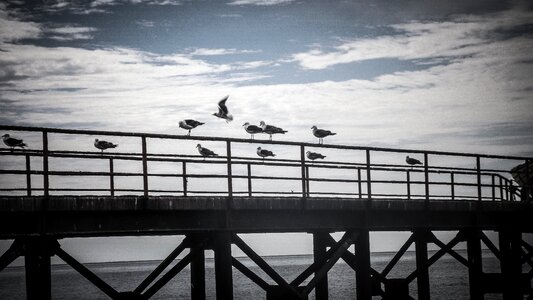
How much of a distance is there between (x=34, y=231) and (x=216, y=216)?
3575 mm

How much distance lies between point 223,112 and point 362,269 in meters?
7.19

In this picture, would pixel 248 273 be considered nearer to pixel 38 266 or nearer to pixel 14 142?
pixel 38 266

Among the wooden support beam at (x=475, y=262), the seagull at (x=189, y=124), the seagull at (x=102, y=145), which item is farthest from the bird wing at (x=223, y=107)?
the wooden support beam at (x=475, y=262)

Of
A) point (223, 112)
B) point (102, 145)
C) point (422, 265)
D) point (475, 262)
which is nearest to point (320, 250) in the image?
point (422, 265)

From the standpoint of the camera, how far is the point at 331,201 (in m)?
16.7

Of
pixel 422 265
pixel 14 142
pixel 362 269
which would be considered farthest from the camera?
pixel 422 265

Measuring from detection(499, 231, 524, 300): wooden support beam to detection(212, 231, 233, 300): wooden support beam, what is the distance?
9.26m

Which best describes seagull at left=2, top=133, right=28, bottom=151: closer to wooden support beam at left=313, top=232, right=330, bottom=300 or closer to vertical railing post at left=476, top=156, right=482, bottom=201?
wooden support beam at left=313, top=232, right=330, bottom=300

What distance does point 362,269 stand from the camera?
56.9 feet

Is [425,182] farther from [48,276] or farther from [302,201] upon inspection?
[48,276]

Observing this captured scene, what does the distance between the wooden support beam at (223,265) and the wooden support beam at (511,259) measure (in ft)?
30.4

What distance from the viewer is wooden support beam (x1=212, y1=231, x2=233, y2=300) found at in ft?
48.2

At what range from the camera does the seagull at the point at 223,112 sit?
73.1 feet

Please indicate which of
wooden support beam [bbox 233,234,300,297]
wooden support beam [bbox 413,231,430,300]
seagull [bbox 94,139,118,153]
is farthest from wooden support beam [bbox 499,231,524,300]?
seagull [bbox 94,139,118,153]
